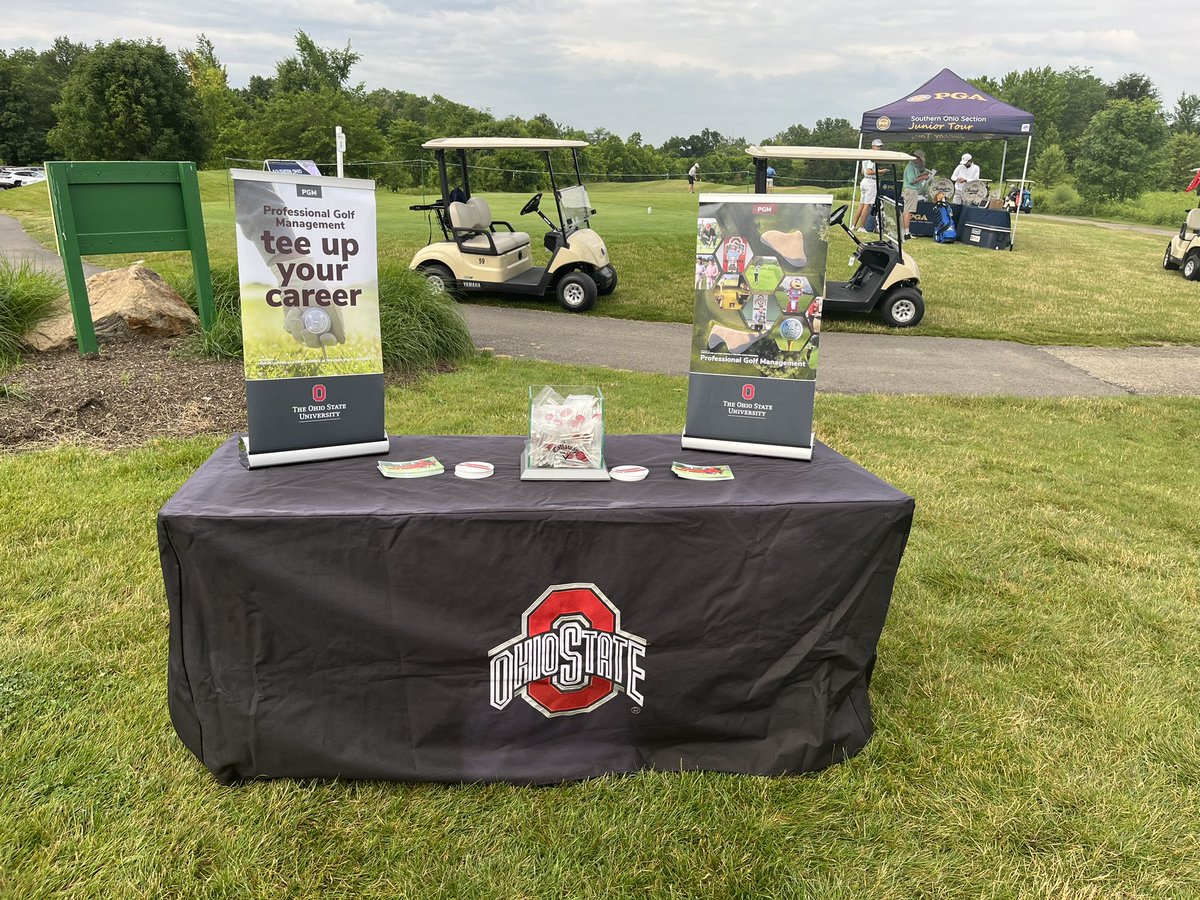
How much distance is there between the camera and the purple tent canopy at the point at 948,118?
16828 mm

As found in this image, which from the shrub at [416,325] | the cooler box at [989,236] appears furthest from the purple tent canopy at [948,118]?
the shrub at [416,325]

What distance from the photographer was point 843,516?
88.4 inches

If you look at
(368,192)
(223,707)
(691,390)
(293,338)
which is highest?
(368,192)

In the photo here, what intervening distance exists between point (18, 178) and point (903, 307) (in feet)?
146

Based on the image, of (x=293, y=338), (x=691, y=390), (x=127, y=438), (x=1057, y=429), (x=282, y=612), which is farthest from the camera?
(x=1057, y=429)

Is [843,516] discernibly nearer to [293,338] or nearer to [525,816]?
[525,816]

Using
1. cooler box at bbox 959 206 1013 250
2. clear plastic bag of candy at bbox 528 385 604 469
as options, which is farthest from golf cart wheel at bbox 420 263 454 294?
cooler box at bbox 959 206 1013 250

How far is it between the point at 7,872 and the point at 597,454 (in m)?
1.85

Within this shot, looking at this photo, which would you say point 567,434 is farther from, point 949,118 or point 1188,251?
point 949,118

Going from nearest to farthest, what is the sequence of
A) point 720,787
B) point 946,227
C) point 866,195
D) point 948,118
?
point 720,787 < point 866,195 < point 948,118 < point 946,227

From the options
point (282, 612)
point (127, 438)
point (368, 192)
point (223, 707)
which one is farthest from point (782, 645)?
point (127, 438)

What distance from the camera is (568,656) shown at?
2.25 m

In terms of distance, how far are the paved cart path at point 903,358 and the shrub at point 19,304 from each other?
82.2 inches

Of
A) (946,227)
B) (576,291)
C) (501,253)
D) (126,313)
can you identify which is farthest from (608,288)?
(946,227)
